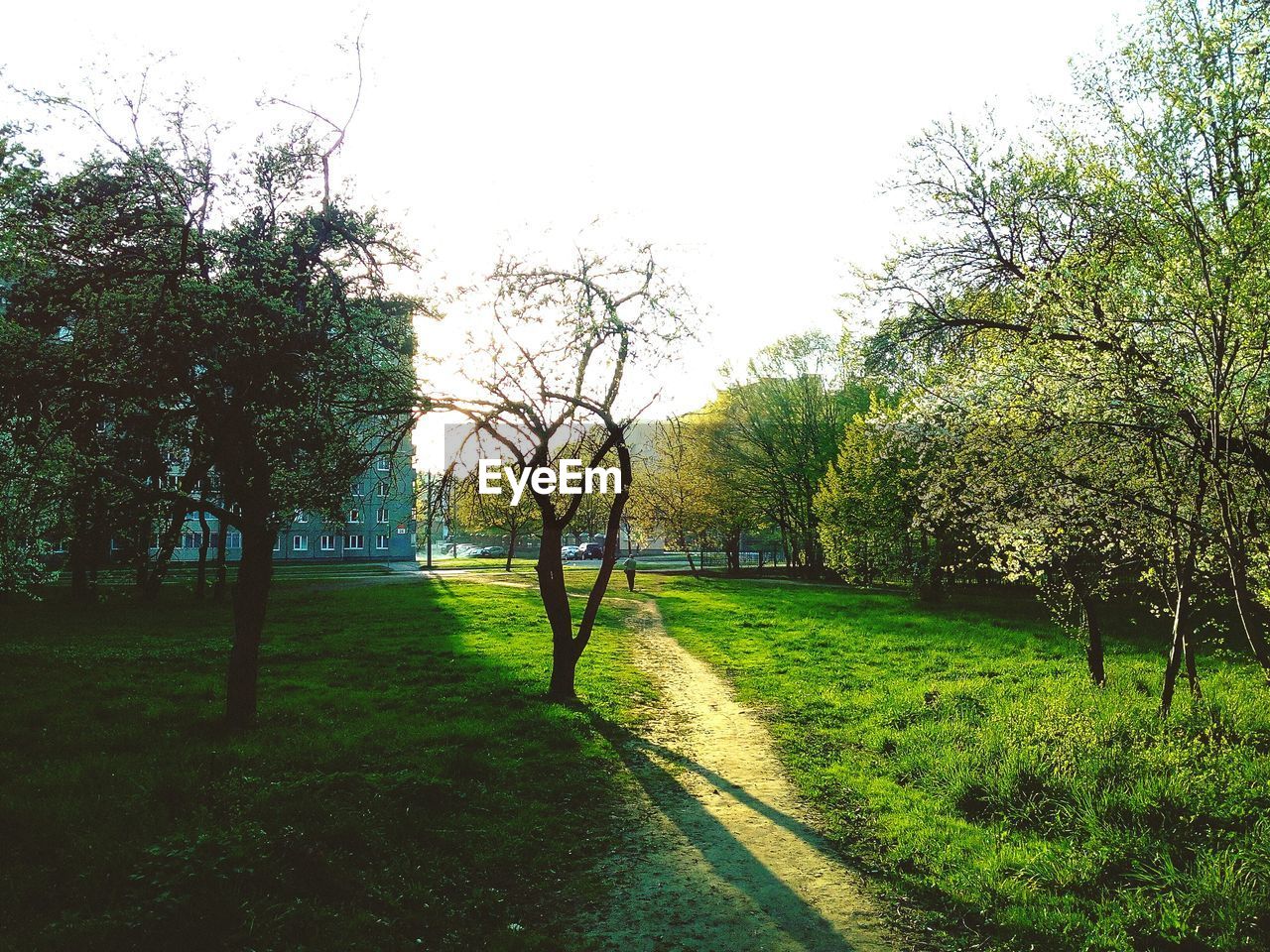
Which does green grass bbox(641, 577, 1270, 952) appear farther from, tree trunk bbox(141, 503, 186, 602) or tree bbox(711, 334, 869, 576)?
tree bbox(711, 334, 869, 576)

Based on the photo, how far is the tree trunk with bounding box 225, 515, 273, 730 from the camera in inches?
418

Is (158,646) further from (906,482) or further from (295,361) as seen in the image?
(906,482)

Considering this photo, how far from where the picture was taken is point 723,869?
7.06 m

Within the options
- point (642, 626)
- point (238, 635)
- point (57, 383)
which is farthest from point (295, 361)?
point (642, 626)

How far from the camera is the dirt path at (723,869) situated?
5836 millimetres

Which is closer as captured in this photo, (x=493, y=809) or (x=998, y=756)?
(x=493, y=809)

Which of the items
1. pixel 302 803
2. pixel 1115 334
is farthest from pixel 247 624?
pixel 1115 334

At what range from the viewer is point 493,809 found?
327 inches

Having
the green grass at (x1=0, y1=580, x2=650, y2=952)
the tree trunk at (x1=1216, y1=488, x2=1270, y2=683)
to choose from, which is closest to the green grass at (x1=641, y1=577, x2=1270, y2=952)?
the tree trunk at (x1=1216, y1=488, x2=1270, y2=683)

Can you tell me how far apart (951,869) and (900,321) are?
1045 centimetres

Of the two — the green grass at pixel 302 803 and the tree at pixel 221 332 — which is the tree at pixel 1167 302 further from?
the tree at pixel 221 332

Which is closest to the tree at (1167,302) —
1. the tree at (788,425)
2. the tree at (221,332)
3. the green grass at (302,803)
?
the green grass at (302,803)

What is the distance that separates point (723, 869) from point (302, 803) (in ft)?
14.6

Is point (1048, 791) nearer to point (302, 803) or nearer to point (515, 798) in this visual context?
point (515, 798)
